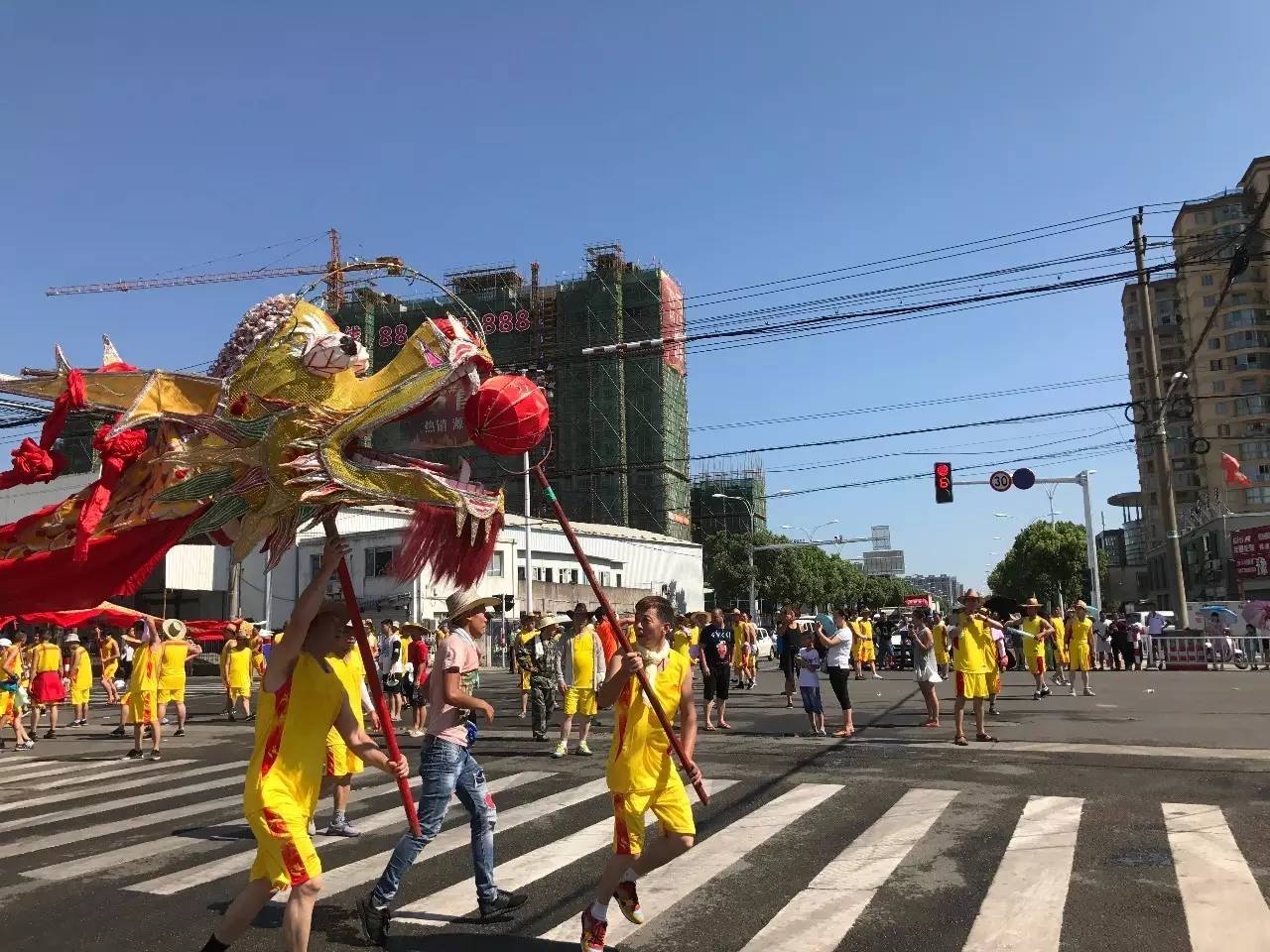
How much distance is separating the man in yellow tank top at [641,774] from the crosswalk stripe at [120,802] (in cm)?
647

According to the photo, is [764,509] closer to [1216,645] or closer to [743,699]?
[1216,645]

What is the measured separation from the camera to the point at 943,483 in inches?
1035

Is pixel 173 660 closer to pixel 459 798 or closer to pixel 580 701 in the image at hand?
pixel 580 701

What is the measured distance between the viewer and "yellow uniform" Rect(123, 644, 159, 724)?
12.4 meters

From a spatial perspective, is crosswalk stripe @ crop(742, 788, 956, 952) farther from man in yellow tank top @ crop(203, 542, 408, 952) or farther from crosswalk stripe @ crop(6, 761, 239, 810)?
crosswalk stripe @ crop(6, 761, 239, 810)

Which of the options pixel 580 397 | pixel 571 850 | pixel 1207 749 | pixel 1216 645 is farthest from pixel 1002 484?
pixel 580 397

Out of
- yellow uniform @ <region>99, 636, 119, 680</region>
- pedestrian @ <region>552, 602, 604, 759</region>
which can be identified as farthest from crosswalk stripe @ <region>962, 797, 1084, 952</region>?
yellow uniform @ <region>99, 636, 119, 680</region>

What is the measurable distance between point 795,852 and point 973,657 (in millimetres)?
5767

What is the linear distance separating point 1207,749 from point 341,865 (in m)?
9.40

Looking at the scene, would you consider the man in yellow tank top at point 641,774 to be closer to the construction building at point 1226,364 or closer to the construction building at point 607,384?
the construction building at point 607,384

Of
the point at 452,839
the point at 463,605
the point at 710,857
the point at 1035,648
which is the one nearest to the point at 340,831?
the point at 452,839

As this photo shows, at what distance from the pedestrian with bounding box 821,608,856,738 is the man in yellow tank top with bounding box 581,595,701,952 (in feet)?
27.0

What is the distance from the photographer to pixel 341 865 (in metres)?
6.71

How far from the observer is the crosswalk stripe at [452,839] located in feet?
20.6
